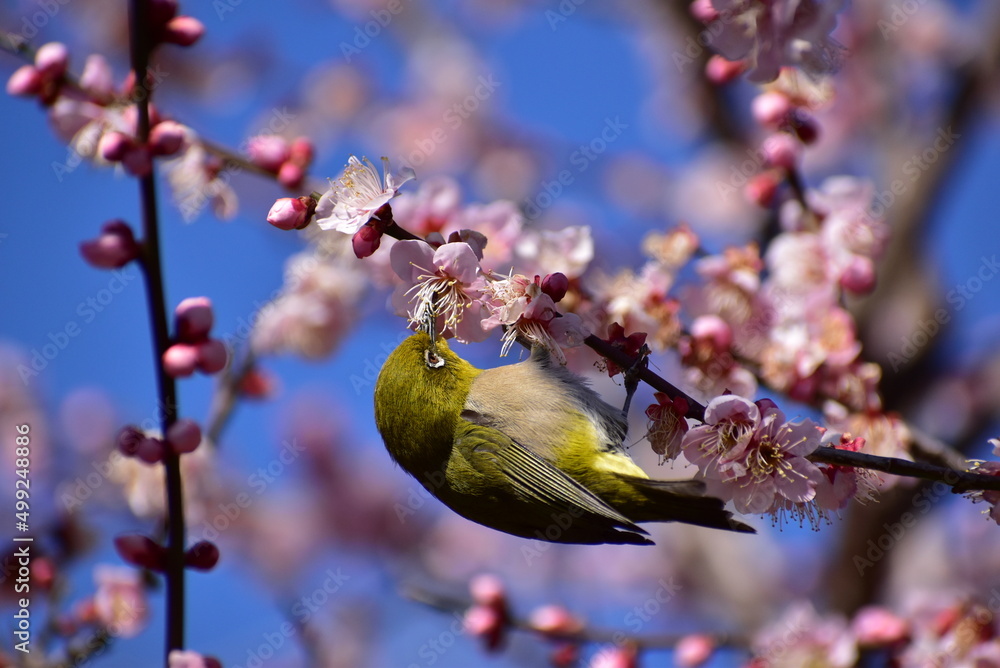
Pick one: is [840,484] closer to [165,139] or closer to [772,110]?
[772,110]

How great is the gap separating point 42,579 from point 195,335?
1.50m

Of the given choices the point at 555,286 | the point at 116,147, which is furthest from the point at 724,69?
the point at 116,147

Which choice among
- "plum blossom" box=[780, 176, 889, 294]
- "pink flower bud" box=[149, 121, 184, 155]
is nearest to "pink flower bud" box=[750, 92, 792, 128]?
"plum blossom" box=[780, 176, 889, 294]

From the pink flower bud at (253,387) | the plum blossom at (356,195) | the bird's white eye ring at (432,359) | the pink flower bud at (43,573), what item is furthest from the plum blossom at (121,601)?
the plum blossom at (356,195)

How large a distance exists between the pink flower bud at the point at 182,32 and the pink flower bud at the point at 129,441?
3.03 ft

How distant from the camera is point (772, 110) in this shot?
2.96 meters

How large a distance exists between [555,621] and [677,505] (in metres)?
1.15

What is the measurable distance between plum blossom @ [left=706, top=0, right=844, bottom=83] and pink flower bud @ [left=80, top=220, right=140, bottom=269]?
55.5 inches

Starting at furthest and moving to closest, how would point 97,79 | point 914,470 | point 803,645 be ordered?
1. point 803,645
2. point 97,79
3. point 914,470

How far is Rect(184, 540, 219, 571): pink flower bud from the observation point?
201cm

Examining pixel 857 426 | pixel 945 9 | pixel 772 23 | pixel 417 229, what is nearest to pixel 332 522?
pixel 417 229

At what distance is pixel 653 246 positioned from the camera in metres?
3.11

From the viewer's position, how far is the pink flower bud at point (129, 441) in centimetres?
196

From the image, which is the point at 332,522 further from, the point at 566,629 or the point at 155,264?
the point at 155,264
